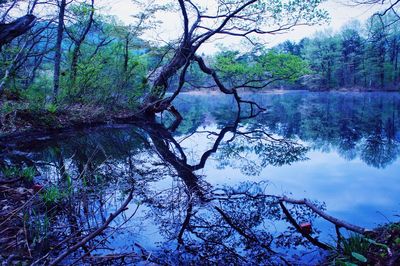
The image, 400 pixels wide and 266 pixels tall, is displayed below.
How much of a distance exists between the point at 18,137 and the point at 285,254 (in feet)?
26.7

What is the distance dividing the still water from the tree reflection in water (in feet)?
0.06

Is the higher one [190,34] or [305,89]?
[305,89]

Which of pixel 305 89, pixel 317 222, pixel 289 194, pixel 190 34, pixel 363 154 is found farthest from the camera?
pixel 305 89

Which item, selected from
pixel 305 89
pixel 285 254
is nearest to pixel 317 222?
pixel 285 254

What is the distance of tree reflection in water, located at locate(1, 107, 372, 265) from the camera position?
2.95 metres

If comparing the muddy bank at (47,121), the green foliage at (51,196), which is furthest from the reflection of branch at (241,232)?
the muddy bank at (47,121)

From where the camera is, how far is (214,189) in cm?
493

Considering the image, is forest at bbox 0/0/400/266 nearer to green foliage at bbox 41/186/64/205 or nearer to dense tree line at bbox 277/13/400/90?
green foliage at bbox 41/186/64/205

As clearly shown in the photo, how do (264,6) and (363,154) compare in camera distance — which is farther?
(264,6)

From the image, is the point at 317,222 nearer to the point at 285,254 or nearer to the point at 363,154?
the point at 285,254

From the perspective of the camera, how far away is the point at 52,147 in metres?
7.92

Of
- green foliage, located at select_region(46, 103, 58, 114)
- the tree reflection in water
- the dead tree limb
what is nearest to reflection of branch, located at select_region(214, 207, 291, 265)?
the tree reflection in water

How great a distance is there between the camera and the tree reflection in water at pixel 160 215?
2947mm

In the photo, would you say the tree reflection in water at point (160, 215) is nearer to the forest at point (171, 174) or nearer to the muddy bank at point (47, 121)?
the forest at point (171, 174)
